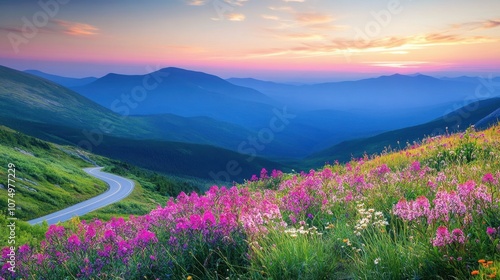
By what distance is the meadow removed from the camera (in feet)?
13.7

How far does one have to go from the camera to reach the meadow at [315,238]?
4.19m

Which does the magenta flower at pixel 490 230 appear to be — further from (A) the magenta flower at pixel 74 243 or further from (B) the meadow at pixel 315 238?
(A) the magenta flower at pixel 74 243

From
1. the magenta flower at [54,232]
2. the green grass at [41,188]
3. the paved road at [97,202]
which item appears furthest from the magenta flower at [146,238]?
the green grass at [41,188]

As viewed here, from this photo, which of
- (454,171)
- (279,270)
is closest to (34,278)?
(279,270)

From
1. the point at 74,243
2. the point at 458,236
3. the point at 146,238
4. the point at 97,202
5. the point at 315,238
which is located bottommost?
the point at 97,202

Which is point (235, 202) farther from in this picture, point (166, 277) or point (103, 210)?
point (103, 210)

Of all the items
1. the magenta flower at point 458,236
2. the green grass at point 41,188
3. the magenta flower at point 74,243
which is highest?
the magenta flower at point 458,236

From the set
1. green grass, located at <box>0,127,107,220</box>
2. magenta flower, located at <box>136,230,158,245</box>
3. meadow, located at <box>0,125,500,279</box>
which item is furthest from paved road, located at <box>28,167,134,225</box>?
magenta flower, located at <box>136,230,158,245</box>

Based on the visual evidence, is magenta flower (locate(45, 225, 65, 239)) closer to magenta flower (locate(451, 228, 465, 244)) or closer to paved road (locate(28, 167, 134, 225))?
magenta flower (locate(451, 228, 465, 244))

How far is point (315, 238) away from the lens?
5.34 meters

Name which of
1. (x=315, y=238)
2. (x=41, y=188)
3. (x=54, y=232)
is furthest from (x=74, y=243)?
(x=41, y=188)

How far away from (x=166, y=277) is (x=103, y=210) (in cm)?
4725

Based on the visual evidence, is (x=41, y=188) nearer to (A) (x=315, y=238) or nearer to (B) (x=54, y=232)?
(B) (x=54, y=232)

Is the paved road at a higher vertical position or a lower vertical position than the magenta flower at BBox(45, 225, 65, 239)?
lower
